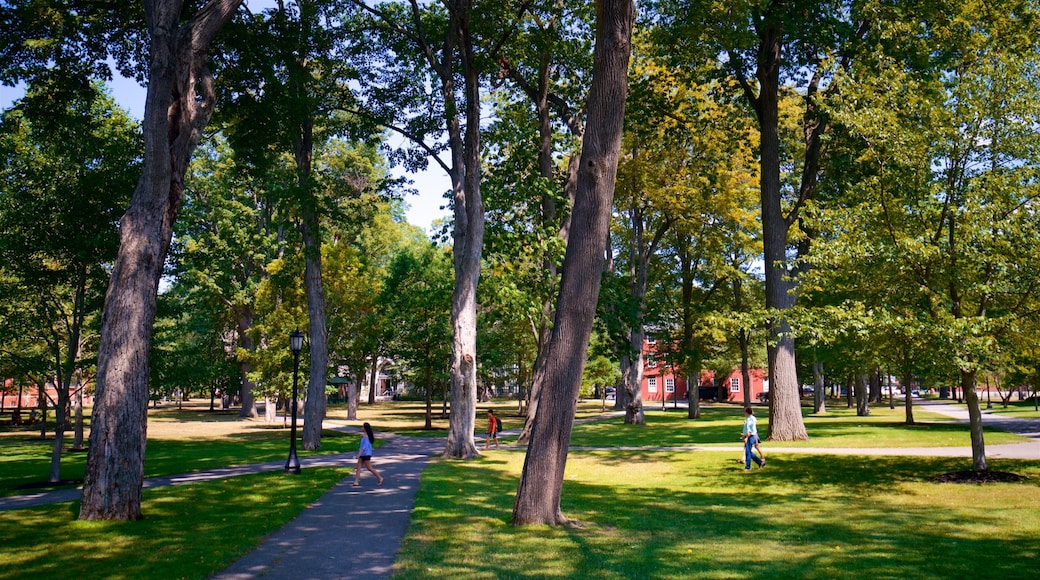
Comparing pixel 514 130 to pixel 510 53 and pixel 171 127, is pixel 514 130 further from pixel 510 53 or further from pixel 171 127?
pixel 171 127

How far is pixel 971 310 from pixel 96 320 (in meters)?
27.4

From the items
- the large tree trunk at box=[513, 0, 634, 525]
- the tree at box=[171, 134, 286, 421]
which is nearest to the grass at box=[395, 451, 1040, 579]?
the large tree trunk at box=[513, 0, 634, 525]

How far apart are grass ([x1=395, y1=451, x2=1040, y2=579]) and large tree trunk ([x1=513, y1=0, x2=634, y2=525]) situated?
584mm

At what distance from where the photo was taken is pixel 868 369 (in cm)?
3941

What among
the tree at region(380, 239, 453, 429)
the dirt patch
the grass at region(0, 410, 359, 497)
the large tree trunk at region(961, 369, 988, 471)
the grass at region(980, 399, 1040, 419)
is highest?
the tree at region(380, 239, 453, 429)

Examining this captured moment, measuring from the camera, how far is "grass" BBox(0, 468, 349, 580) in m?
7.50

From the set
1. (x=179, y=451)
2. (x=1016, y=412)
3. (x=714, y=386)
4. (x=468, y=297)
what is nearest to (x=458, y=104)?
(x=468, y=297)

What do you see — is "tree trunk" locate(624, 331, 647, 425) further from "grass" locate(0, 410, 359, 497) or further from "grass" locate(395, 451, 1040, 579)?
"grass" locate(395, 451, 1040, 579)

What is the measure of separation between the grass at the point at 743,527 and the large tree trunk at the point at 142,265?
14.9ft

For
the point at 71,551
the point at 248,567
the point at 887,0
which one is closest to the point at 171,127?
the point at 71,551

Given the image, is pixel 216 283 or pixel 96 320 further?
pixel 216 283

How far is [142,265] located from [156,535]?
4143 millimetres

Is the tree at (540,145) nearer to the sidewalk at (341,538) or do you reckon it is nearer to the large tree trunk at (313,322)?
the large tree trunk at (313,322)

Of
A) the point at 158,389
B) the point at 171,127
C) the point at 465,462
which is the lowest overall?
the point at 465,462
